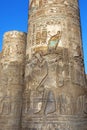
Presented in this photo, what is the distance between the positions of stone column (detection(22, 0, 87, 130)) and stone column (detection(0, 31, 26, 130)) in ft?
12.6

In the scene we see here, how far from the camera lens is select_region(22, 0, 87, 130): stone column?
231 inches

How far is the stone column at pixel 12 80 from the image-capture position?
994 cm

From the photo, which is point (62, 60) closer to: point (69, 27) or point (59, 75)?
point (59, 75)

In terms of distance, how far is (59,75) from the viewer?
6254 mm

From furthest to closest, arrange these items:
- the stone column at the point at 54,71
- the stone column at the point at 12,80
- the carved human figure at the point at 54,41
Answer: the stone column at the point at 12,80
the carved human figure at the point at 54,41
the stone column at the point at 54,71

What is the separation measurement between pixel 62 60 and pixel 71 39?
92cm

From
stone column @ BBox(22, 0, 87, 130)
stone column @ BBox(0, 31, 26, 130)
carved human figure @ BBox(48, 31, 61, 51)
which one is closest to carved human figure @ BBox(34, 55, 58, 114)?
stone column @ BBox(22, 0, 87, 130)

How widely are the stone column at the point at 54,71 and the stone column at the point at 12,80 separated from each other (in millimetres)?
3849

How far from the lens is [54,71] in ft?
20.7

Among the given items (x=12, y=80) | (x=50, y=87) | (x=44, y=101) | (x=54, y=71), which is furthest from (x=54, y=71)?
(x=12, y=80)

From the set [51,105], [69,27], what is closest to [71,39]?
[69,27]

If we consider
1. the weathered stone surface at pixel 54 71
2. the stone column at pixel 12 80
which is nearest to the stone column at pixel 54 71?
the weathered stone surface at pixel 54 71

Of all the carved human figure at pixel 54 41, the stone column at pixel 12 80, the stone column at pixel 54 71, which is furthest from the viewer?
the stone column at pixel 12 80

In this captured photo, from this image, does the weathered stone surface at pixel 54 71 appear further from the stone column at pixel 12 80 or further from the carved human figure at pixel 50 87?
the stone column at pixel 12 80
